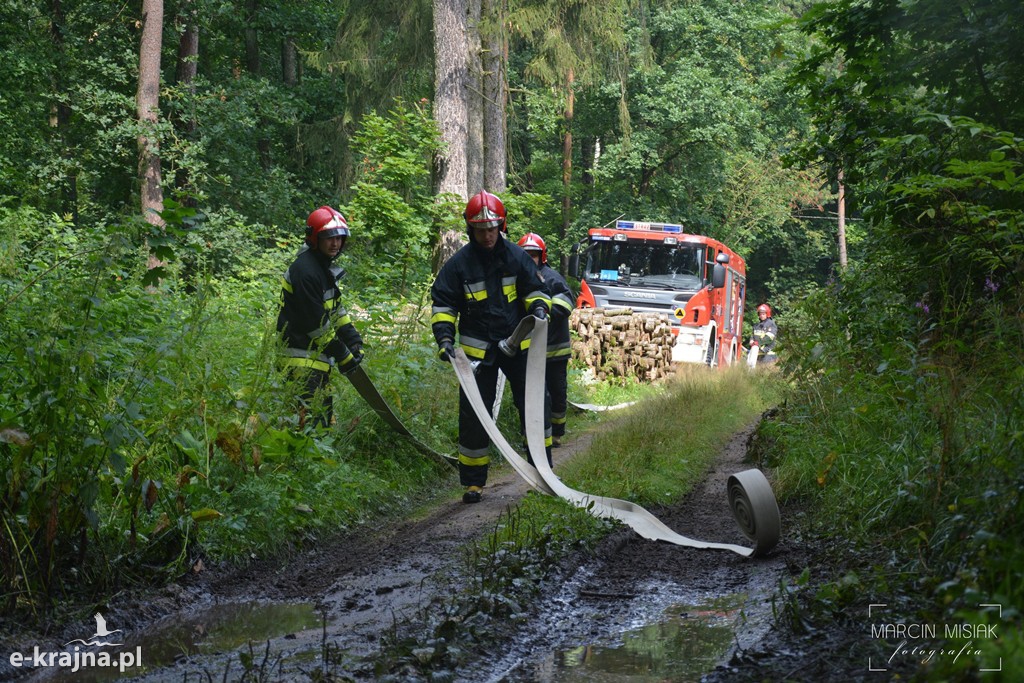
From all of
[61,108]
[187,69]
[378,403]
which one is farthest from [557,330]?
[61,108]

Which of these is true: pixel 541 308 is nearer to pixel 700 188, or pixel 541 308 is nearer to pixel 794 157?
pixel 794 157

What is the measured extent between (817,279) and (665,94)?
16.8 metres

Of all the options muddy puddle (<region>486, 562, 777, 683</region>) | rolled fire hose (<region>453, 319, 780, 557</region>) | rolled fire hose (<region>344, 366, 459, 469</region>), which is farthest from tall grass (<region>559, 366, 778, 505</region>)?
muddy puddle (<region>486, 562, 777, 683</region>)

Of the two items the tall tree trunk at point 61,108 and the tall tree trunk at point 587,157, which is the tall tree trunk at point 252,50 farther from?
the tall tree trunk at point 587,157

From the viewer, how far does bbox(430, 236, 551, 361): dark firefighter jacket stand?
7520 mm

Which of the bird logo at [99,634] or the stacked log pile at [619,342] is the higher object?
the stacked log pile at [619,342]

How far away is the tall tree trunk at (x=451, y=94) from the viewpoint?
16.7 m

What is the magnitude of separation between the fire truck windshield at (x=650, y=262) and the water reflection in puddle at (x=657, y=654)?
624 inches

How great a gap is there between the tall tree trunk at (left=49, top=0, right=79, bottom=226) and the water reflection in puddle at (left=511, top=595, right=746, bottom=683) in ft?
65.7

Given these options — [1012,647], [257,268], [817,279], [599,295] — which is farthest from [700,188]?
[1012,647]

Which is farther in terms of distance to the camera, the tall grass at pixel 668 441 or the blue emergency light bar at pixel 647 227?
the blue emergency light bar at pixel 647 227

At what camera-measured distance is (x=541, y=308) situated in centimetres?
758

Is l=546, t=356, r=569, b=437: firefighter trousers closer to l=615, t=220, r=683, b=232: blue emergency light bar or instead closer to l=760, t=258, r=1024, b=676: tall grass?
l=760, t=258, r=1024, b=676: tall grass

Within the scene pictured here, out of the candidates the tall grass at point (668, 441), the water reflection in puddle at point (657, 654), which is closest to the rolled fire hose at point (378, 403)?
the tall grass at point (668, 441)
